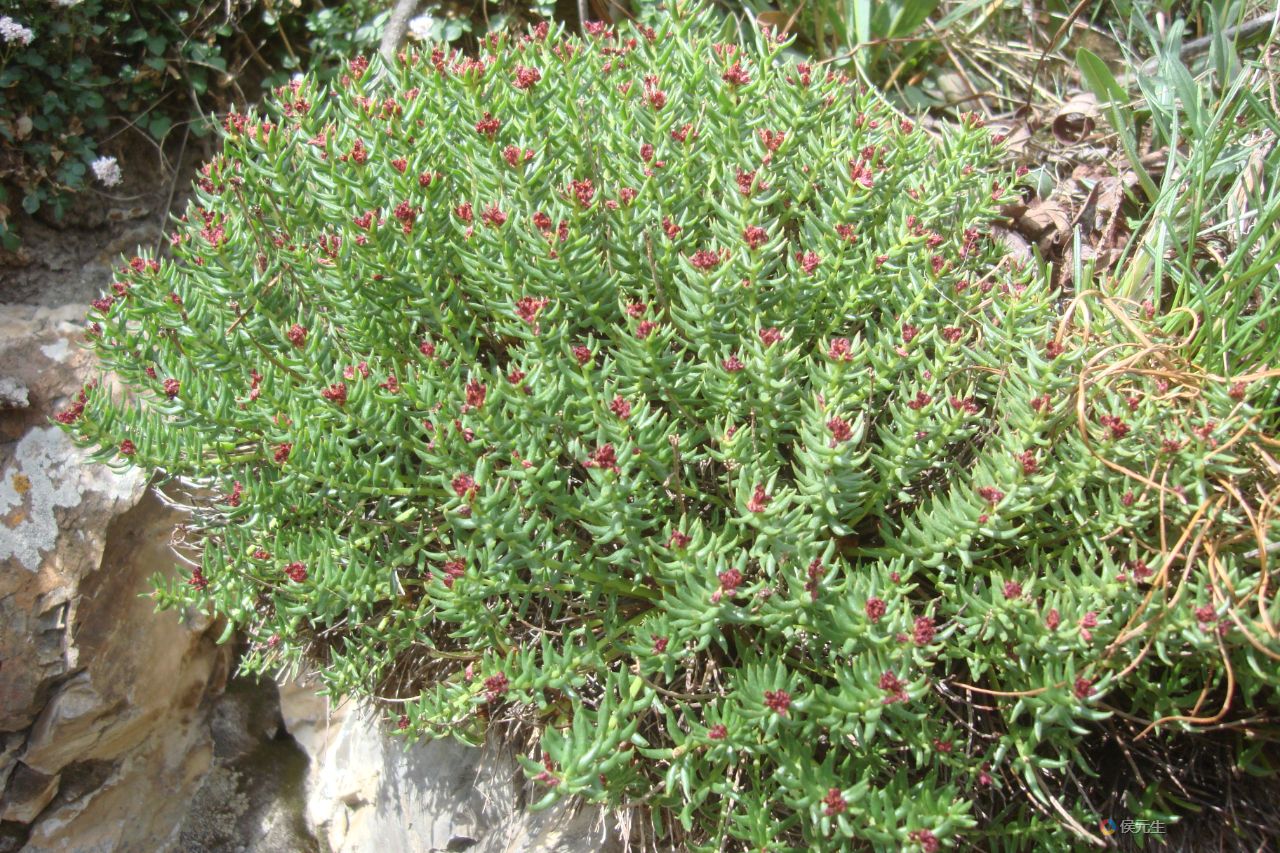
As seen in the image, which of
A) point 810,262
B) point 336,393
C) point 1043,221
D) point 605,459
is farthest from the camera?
point 1043,221

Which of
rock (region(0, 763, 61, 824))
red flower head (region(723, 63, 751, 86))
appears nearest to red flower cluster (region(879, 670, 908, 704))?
red flower head (region(723, 63, 751, 86))

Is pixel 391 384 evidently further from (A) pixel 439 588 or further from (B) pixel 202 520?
(B) pixel 202 520

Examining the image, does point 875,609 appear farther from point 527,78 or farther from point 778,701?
point 527,78

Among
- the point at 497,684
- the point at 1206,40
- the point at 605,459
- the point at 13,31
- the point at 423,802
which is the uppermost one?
the point at 13,31

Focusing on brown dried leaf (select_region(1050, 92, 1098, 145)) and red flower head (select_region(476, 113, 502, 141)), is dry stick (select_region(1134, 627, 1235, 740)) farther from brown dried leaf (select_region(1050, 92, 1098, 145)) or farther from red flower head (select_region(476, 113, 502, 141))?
brown dried leaf (select_region(1050, 92, 1098, 145))

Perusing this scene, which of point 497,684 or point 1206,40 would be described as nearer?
point 497,684

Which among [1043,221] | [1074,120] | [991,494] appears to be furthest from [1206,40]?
[991,494]
